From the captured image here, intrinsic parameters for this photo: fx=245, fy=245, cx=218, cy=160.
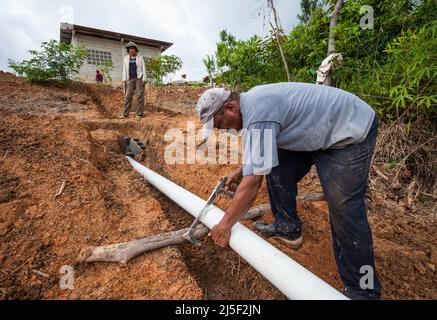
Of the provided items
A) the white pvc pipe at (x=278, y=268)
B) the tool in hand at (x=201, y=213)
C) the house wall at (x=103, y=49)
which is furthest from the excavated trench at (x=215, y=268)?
the house wall at (x=103, y=49)

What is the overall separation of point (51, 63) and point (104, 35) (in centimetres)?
561

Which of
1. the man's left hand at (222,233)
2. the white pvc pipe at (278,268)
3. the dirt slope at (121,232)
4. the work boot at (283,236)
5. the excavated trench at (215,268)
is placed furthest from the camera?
the work boot at (283,236)

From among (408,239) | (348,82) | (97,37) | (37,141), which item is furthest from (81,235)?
(97,37)

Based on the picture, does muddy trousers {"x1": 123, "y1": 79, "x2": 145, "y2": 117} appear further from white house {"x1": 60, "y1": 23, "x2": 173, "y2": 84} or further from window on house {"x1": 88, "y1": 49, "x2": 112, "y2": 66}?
window on house {"x1": 88, "y1": 49, "x2": 112, "y2": 66}

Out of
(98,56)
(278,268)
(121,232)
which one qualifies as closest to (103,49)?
(98,56)

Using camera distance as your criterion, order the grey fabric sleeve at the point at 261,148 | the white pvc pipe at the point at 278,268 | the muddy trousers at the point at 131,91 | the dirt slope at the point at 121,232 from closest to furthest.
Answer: the white pvc pipe at the point at 278,268
the grey fabric sleeve at the point at 261,148
the dirt slope at the point at 121,232
the muddy trousers at the point at 131,91

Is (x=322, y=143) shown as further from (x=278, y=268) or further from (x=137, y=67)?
(x=137, y=67)

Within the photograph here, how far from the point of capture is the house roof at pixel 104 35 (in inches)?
473

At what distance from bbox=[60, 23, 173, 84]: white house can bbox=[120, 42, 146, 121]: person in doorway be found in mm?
6447

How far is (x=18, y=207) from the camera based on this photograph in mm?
2178

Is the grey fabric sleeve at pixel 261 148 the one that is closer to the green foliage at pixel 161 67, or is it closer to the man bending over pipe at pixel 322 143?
the man bending over pipe at pixel 322 143

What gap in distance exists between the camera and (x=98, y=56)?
1277 centimetres

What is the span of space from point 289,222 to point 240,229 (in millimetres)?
614
